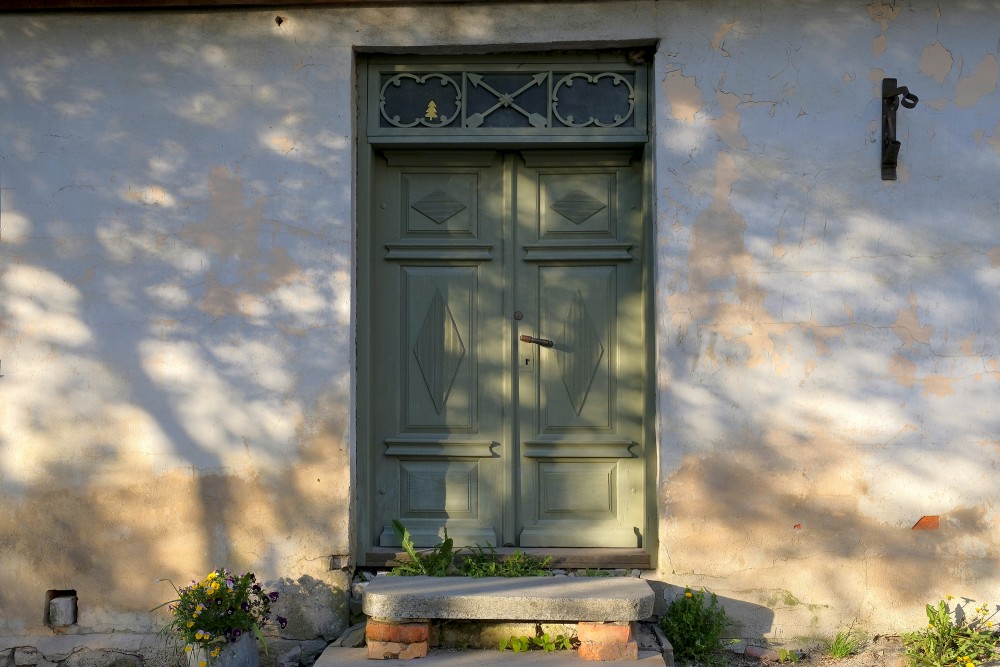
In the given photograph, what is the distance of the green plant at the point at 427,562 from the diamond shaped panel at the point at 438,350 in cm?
71

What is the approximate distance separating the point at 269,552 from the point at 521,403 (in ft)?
4.94

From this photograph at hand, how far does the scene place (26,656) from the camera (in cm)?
449

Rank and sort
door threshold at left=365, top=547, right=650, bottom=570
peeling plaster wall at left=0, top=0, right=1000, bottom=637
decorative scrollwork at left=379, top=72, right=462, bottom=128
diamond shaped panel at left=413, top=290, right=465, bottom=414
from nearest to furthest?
peeling plaster wall at left=0, top=0, right=1000, bottom=637 < door threshold at left=365, top=547, right=650, bottom=570 < decorative scrollwork at left=379, top=72, right=462, bottom=128 < diamond shaped panel at left=413, top=290, right=465, bottom=414

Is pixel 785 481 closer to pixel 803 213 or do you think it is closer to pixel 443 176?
pixel 803 213

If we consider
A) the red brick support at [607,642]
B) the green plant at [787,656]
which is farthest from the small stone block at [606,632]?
the green plant at [787,656]

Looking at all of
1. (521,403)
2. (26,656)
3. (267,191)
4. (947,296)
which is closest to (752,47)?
(947,296)

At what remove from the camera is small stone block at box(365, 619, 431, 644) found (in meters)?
4.06

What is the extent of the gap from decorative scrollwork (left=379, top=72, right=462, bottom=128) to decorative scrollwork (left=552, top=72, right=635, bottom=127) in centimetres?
53

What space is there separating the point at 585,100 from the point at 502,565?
2443 mm

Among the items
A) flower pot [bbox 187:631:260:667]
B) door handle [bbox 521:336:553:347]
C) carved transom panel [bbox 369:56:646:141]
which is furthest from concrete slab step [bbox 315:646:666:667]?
carved transom panel [bbox 369:56:646:141]

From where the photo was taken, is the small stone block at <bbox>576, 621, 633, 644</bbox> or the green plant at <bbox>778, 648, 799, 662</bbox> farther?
the green plant at <bbox>778, 648, 799, 662</bbox>

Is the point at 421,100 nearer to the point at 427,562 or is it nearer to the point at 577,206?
the point at 577,206

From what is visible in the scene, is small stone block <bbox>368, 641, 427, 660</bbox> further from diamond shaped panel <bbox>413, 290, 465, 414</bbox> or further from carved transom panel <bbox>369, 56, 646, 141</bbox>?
carved transom panel <bbox>369, 56, 646, 141</bbox>

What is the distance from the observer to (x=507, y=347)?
4762 mm
